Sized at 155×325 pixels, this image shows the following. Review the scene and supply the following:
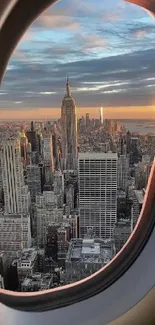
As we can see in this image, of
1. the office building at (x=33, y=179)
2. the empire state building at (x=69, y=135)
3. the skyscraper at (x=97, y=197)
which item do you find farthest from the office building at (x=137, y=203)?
the office building at (x=33, y=179)

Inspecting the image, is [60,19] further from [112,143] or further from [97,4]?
[112,143]

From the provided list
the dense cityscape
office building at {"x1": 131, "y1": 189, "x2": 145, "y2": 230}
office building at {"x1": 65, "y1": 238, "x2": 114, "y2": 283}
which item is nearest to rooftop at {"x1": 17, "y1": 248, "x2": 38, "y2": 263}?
the dense cityscape

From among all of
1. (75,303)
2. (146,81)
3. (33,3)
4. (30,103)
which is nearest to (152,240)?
(75,303)

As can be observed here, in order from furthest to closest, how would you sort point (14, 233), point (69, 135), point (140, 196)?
point (14, 233)
point (69, 135)
point (140, 196)

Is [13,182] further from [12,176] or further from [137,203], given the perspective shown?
[137,203]

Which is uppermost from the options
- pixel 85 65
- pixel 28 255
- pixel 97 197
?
pixel 85 65

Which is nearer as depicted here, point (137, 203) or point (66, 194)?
point (137, 203)

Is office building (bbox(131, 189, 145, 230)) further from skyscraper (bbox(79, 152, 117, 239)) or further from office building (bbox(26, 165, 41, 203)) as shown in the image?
office building (bbox(26, 165, 41, 203))

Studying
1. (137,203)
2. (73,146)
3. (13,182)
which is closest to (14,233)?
(13,182)
